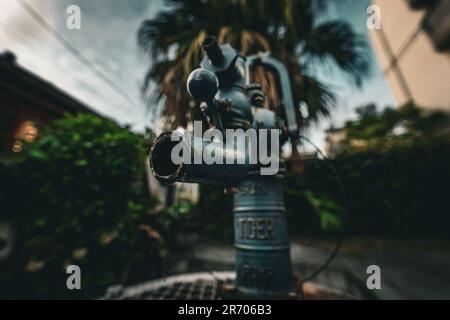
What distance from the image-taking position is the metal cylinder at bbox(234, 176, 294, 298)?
0.86 metres

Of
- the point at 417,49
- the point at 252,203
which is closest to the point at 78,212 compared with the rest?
the point at 252,203

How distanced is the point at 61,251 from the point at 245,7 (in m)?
3.68

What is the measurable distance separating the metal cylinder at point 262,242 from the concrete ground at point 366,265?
0.35 m

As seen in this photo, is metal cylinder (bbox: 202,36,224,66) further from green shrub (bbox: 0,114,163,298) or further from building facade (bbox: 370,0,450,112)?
building facade (bbox: 370,0,450,112)

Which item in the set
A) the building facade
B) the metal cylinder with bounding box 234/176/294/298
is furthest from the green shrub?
the building facade

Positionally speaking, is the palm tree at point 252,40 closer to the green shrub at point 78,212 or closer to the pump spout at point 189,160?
the green shrub at point 78,212

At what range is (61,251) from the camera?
162 cm

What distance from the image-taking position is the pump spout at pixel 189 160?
0.48 meters

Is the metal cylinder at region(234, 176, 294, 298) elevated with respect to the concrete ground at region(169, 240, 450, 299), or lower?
elevated

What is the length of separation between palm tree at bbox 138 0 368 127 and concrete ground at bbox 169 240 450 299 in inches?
64.9

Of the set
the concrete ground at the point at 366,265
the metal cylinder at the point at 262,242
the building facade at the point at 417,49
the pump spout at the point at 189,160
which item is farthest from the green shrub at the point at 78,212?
the building facade at the point at 417,49

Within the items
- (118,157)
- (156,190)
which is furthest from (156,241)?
(156,190)

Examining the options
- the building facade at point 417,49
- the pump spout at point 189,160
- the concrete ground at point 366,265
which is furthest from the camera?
the building facade at point 417,49
